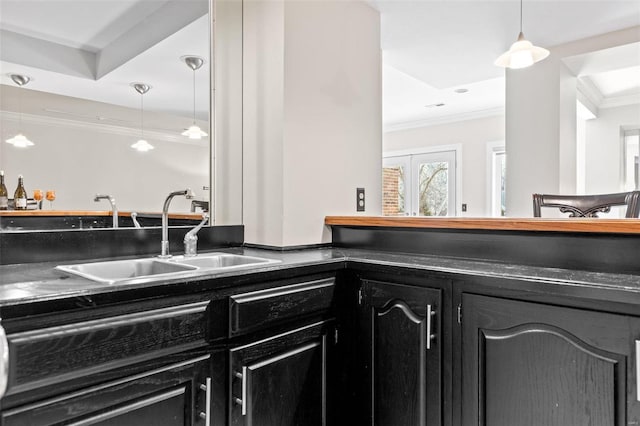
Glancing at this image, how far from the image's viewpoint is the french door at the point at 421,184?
21.8 ft

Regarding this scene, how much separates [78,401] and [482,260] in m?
1.38

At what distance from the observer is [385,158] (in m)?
7.38

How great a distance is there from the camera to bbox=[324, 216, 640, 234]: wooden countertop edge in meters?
1.33

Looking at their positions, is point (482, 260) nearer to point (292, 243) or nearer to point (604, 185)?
point (292, 243)

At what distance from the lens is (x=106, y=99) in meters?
1.82

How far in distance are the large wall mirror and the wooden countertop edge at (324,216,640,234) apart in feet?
2.33

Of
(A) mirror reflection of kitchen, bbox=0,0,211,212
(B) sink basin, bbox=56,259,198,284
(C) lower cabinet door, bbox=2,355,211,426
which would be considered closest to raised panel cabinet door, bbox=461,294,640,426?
(C) lower cabinet door, bbox=2,355,211,426

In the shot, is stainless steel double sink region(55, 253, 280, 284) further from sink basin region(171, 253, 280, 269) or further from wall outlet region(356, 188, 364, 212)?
wall outlet region(356, 188, 364, 212)

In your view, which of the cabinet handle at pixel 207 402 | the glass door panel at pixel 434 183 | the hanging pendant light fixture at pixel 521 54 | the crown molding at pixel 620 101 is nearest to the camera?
the cabinet handle at pixel 207 402

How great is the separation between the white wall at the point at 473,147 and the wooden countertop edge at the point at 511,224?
467 centimetres

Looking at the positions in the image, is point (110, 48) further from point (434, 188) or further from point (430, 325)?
point (434, 188)

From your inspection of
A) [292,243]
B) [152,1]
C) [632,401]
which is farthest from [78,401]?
[152,1]

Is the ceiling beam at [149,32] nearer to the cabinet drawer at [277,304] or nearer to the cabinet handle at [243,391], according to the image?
the cabinet drawer at [277,304]

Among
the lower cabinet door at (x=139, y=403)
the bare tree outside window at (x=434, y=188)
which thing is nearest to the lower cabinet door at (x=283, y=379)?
the lower cabinet door at (x=139, y=403)
